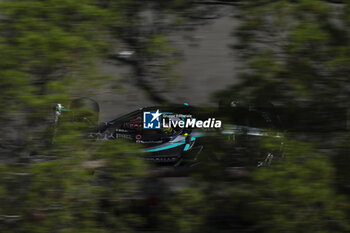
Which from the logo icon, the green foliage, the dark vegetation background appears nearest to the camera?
the dark vegetation background

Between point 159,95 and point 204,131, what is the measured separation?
14.3 inches

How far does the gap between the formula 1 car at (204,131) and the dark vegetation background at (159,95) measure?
59 mm

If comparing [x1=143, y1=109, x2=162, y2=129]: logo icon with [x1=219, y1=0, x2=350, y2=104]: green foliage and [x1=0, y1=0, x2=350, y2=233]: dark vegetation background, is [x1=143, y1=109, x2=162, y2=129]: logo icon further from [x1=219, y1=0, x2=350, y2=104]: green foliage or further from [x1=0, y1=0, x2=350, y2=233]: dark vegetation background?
[x1=219, y1=0, x2=350, y2=104]: green foliage

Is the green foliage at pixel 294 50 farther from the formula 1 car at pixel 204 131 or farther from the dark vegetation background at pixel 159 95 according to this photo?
the formula 1 car at pixel 204 131

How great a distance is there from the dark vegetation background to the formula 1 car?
0.06 m

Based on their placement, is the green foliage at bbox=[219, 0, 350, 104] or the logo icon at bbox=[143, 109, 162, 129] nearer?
the green foliage at bbox=[219, 0, 350, 104]

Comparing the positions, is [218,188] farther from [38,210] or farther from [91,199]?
[38,210]

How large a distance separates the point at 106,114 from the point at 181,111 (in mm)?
474

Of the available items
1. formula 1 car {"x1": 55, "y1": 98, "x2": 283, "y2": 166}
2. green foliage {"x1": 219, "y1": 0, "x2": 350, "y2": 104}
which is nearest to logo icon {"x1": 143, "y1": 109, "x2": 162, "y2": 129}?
formula 1 car {"x1": 55, "y1": 98, "x2": 283, "y2": 166}

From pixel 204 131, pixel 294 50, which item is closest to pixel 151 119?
pixel 204 131

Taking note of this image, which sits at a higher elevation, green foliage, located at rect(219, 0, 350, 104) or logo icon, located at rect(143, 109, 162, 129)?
green foliage, located at rect(219, 0, 350, 104)

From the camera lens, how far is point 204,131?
2953 millimetres

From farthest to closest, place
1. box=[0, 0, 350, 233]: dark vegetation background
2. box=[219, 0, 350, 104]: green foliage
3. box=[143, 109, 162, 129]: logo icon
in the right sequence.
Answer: box=[143, 109, 162, 129]: logo icon → box=[219, 0, 350, 104]: green foliage → box=[0, 0, 350, 233]: dark vegetation background

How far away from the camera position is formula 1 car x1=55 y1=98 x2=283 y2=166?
113 inches
